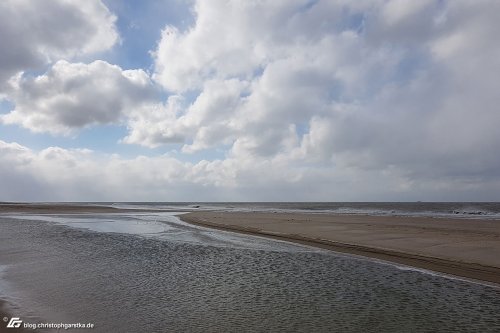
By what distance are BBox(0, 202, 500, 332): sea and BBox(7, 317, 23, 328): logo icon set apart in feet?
0.46

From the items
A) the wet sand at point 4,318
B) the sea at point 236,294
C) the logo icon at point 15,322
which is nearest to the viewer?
the wet sand at point 4,318

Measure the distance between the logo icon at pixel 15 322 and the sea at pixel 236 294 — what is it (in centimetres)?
14

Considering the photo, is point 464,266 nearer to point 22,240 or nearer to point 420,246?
point 420,246

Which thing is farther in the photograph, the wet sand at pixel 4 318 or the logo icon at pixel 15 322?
the logo icon at pixel 15 322

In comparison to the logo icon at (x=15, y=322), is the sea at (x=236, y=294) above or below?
below

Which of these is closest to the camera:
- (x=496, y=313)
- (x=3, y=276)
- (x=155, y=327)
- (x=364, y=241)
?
(x=155, y=327)

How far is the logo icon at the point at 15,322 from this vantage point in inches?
323

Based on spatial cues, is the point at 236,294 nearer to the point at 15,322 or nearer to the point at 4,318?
the point at 15,322

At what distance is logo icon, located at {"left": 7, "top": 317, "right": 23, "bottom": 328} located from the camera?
323 inches

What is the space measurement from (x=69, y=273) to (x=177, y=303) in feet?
20.2

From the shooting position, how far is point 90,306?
33.3 ft

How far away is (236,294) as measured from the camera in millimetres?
11805

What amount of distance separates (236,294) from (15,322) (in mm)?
6006

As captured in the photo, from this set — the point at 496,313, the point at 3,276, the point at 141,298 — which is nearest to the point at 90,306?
the point at 141,298
